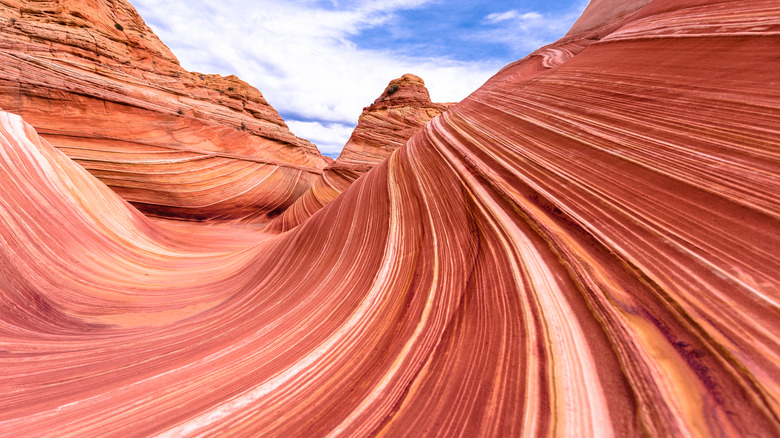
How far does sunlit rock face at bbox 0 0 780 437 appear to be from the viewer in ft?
2.00

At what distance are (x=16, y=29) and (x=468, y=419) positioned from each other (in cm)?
937

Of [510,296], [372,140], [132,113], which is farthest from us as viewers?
[372,140]

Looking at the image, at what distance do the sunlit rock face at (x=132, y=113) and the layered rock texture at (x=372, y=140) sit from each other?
1.44 metres

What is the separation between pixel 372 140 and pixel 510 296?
24.4 ft

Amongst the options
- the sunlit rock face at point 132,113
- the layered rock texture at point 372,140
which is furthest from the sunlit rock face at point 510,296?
the layered rock texture at point 372,140

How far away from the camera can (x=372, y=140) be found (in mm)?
7867

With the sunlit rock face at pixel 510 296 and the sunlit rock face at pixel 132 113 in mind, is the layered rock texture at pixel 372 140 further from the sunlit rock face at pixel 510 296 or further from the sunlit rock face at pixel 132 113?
the sunlit rock face at pixel 510 296

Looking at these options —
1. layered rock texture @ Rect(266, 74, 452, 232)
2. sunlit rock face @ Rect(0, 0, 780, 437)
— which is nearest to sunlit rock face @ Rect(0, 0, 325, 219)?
layered rock texture @ Rect(266, 74, 452, 232)

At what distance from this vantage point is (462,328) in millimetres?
908

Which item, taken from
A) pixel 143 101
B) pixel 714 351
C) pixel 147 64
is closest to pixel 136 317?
pixel 714 351

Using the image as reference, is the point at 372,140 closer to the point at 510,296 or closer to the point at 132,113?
the point at 132,113

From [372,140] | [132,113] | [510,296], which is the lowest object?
[510,296]

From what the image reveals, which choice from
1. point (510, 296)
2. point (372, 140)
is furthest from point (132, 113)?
point (510, 296)

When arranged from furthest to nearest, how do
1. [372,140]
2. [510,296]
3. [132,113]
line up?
1. [372,140]
2. [132,113]
3. [510,296]
